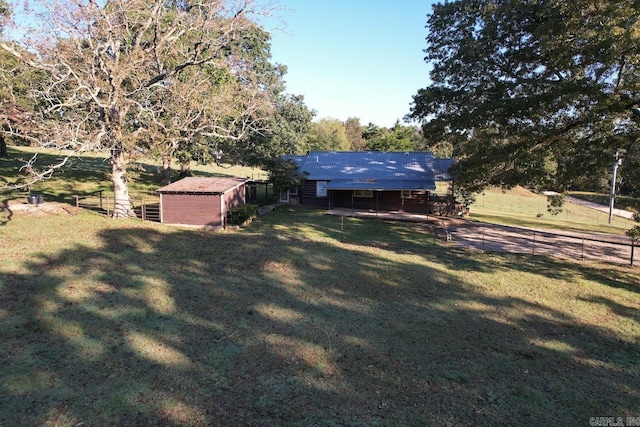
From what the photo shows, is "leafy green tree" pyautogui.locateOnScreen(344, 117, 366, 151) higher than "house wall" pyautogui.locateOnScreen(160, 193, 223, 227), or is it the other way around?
"leafy green tree" pyautogui.locateOnScreen(344, 117, 366, 151)

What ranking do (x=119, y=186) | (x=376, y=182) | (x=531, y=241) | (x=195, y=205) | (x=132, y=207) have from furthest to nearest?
(x=376, y=182) < (x=132, y=207) < (x=119, y=186) < (x=195, y=205) < (x=531, y=241)

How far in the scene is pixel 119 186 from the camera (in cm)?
2097

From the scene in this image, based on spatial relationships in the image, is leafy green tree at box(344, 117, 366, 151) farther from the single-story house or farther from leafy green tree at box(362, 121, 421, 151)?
the single-story house

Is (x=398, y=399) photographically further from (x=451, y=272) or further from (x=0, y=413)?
(x=451, y=272)

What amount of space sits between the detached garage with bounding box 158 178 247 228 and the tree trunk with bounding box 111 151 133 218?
215cm

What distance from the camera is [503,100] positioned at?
620 inches

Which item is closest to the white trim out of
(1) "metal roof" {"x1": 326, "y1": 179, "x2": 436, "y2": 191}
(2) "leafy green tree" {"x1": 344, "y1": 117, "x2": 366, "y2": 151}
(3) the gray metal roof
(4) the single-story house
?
(4) the single-story house

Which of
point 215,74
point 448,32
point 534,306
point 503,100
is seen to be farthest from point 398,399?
point 215,74

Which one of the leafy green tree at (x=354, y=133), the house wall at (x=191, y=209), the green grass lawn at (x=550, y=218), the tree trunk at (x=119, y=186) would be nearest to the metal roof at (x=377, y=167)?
the green grass lawn at (x=550, y=218)

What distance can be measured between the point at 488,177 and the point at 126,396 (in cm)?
1762

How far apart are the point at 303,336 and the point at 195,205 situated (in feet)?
46.4

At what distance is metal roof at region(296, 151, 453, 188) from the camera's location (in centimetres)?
2983

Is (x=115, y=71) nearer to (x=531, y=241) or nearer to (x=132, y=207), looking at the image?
(x=132, y=207)

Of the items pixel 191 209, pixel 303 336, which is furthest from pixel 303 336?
pixel 191 209
